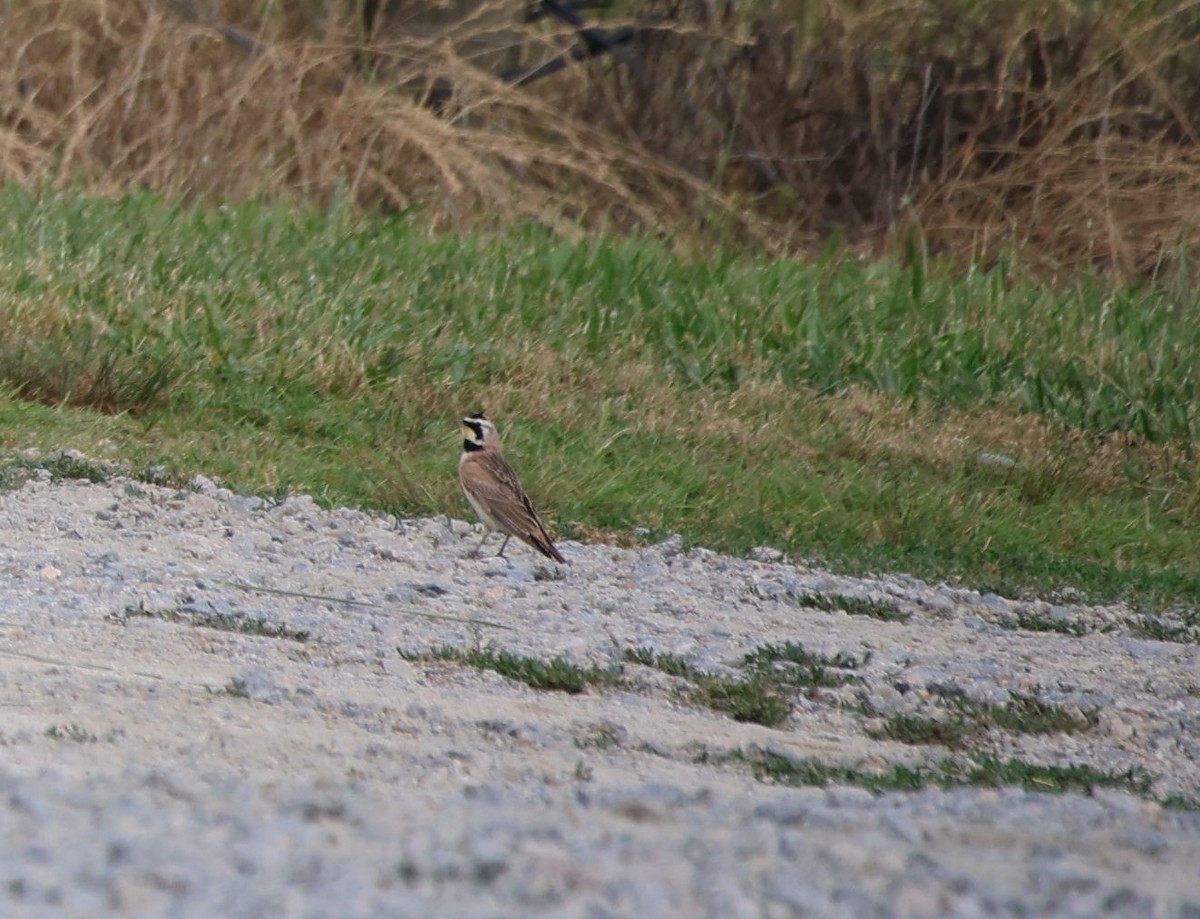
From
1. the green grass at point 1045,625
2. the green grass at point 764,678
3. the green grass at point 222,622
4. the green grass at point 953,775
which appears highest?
the green grass at point 953,775

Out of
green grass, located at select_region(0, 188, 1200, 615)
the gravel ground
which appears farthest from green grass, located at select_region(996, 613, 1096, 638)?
green grass, located at select_region(0, 188, 1200, 615)

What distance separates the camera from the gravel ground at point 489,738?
358 centimetres

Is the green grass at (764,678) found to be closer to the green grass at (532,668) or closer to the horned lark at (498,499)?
the green grass at (532,668)

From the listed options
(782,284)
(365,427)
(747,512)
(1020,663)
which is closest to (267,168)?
(782,284)

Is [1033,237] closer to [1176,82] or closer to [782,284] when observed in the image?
[1176,82]

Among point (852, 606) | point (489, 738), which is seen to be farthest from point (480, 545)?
point (489, 738)

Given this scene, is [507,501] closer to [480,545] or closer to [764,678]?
[480,545]

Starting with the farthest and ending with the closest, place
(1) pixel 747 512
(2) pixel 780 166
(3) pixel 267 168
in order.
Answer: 1. (2) pixel 780 166
2. (3) pixel 267 168
3. (1) pixel 747 512

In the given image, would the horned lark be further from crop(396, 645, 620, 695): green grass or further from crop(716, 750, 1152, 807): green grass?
crop(716, 750, 1152, 807): green grass

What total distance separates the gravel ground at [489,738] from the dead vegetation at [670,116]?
6.19 metres

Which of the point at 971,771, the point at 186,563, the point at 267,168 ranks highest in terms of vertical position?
the point at 971,771

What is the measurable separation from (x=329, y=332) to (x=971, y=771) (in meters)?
5.68

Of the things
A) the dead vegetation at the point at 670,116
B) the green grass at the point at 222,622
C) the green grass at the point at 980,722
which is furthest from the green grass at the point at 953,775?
the dead vegetation at the point at 670,116

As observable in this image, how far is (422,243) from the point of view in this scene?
1264 centimetres
